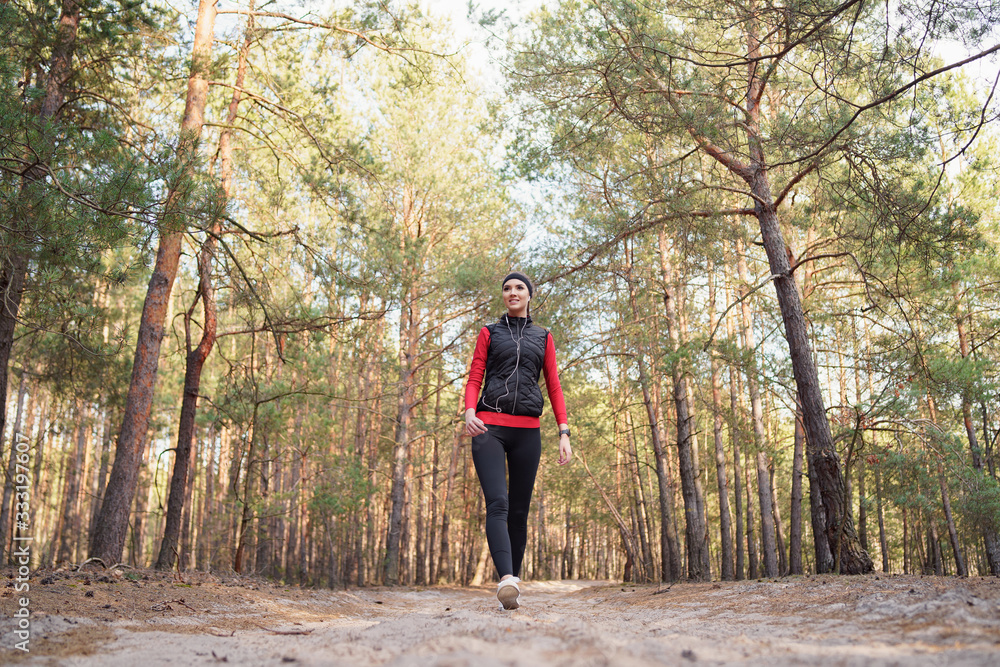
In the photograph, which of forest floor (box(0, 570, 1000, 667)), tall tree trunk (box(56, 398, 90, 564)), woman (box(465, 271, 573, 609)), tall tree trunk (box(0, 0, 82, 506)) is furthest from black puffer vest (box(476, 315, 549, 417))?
tall tree trunk (box(56, 398, 90, 564))

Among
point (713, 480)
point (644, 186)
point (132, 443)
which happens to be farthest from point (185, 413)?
point (713, 480)

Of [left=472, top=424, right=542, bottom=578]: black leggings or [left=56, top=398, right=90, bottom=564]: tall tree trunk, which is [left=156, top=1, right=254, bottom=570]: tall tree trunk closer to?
[left=472, top=424, right=542, bottom=578]: black leggings

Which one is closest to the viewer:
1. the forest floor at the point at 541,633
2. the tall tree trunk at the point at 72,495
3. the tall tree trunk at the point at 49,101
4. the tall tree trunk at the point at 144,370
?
the forest floor at the point at 541,633

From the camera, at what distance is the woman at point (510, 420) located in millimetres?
3471

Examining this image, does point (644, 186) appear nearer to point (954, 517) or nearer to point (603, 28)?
point (603, 28)

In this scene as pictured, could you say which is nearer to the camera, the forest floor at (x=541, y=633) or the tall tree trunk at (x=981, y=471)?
the forest floor at (x=541, y=633)

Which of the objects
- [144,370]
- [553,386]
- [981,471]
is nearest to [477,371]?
[553,386]

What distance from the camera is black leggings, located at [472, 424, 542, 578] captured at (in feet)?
11.3

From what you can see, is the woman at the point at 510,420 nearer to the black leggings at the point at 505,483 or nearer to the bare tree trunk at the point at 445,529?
the black leggings at the point at 505,483

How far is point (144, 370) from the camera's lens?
21.3 feet

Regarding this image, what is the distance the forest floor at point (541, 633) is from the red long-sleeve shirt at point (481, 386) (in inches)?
40.8

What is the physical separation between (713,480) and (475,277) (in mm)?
16145

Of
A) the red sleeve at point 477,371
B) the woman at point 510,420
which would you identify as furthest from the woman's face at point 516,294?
the red sleeve at point 477,371

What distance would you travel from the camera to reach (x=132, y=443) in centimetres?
630
